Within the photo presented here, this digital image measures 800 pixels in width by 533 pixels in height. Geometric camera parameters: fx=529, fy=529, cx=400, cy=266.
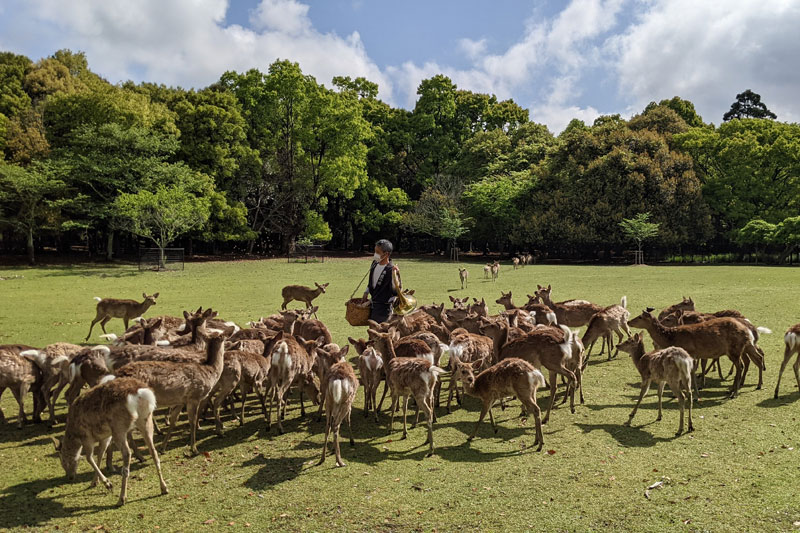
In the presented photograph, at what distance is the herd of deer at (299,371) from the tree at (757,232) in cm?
3629

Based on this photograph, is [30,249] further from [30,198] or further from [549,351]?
[549,351]

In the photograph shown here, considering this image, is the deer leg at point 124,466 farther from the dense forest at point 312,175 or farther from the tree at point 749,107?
the tree at point 749,107

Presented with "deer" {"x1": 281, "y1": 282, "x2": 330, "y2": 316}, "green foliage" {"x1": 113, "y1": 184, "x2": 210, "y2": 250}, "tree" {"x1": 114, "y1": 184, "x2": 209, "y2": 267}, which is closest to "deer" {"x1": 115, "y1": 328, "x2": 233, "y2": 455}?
"deer" {"x1": 281, "y1": 282, "x2": 330, "y2": 316}

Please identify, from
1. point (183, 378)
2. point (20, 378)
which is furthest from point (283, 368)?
point (20, 378)

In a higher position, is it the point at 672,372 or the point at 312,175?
the point at 312,175

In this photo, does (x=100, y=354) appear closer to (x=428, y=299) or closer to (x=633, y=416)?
(x=633, y=416)

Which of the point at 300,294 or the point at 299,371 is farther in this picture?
the point at 300,294

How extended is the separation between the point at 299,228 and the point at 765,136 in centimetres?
4208

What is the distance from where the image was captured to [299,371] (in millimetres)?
8047

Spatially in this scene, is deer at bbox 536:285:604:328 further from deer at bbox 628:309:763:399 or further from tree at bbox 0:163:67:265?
tree at bbox 0:163:67:265

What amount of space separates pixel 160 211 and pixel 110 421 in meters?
32.6

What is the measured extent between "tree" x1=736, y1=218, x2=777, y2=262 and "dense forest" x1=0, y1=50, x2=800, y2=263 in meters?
0.13

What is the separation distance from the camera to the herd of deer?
18.6 ft

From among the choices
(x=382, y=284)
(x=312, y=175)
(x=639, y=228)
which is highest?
(x=312, y=175)
